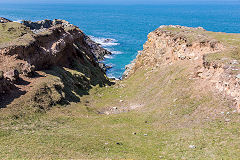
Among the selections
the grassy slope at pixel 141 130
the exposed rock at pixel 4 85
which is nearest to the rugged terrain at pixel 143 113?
the grassy slope at pixel 141 130

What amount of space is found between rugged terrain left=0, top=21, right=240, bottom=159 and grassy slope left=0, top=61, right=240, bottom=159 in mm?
76

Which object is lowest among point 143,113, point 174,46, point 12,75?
point 143,113

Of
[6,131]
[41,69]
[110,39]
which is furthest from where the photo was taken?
[110,39]

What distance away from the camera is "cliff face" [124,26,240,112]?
26125mm

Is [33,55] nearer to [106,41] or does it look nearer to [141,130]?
[141,130]

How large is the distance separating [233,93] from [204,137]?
7.02 m

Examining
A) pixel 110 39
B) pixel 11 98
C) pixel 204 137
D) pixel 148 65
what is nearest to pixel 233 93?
pixel 204 137

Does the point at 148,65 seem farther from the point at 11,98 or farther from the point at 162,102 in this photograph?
the point at 11,98

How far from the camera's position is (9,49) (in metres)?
34.7

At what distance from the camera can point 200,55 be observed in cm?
3781

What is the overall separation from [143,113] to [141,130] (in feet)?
18.6

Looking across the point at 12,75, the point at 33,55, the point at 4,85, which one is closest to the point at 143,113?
the point at 4,85

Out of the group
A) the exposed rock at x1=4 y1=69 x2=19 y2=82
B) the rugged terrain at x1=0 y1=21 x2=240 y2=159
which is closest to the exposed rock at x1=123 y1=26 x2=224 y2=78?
the rugged terrain at x1=0 y1=21 x2=240 y2=159

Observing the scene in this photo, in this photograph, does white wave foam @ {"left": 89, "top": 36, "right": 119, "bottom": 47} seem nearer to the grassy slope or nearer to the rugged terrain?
the rugged terrain
